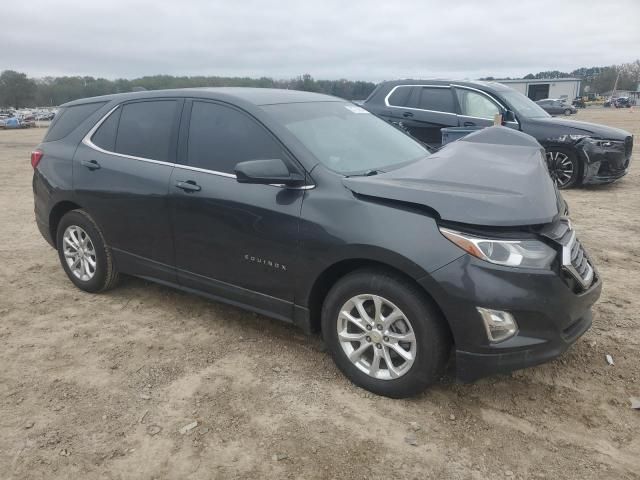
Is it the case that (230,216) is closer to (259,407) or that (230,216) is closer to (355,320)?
(355,320)

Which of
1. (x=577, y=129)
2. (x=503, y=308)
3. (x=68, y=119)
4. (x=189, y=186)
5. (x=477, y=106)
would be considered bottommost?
(x=503, y=308)

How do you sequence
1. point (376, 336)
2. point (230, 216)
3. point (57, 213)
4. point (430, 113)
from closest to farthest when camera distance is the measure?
point (376, 336), point (230, 216), point (57, 213), point (430, 113)

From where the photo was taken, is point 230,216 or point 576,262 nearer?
point 576,262

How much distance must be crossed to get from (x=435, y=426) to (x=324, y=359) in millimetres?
916

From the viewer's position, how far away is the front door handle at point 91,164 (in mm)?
4090

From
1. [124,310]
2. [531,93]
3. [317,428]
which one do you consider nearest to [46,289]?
[124,310]

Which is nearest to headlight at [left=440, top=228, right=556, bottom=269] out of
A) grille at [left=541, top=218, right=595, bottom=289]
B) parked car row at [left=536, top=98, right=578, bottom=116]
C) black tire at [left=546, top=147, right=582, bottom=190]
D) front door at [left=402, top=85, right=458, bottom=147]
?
grille at [left=541, top=218, right=595, bottom=289]

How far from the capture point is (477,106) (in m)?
8.62

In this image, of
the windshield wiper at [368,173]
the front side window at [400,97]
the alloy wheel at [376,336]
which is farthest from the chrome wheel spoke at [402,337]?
the front side window at [400,97]

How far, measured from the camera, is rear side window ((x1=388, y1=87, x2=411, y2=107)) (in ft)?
29.8

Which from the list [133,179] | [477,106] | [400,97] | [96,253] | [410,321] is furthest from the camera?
[400,97]

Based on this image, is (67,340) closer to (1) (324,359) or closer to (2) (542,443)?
(1) (324,359)

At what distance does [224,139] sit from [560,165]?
23.1ft

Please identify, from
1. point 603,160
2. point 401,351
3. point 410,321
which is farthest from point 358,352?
point 603,160
